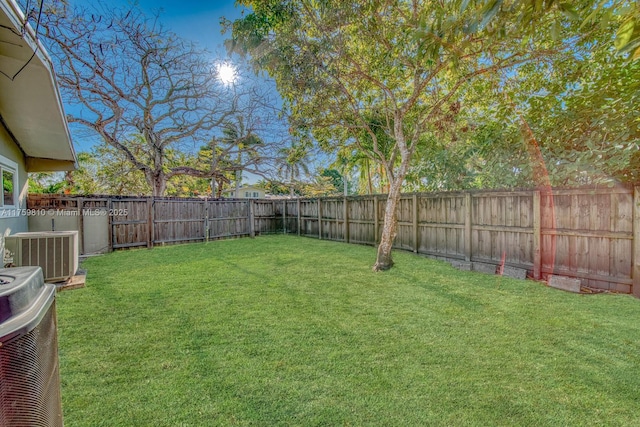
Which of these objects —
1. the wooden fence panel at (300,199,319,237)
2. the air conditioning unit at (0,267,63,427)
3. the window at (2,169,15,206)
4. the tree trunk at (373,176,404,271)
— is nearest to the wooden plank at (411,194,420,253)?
the tree trunk at (373,176,404,271)

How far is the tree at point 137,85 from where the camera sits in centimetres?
779

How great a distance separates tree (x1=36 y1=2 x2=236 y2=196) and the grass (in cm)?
740

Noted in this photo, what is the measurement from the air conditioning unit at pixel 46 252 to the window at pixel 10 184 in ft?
3.05

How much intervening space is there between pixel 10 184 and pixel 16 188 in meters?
0.20

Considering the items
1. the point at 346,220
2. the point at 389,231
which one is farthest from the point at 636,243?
the point at 346,220

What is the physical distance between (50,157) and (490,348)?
7.86 m

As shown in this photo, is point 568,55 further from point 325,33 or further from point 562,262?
point 325,33

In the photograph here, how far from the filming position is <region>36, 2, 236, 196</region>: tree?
7.79 metres

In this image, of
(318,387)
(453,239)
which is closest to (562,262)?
(453,239)

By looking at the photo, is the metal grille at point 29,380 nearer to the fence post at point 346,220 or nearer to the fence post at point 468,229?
the fence post at point 468,229

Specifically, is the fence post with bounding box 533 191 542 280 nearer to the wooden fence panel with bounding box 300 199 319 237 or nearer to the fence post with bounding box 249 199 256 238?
the wooden fence panel with bounding box 300 199 319 237

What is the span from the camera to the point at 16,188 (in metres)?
4.89

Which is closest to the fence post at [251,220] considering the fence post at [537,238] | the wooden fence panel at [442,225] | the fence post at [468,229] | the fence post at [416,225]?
the fence post at [416,225]

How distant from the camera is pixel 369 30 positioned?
190 inches
